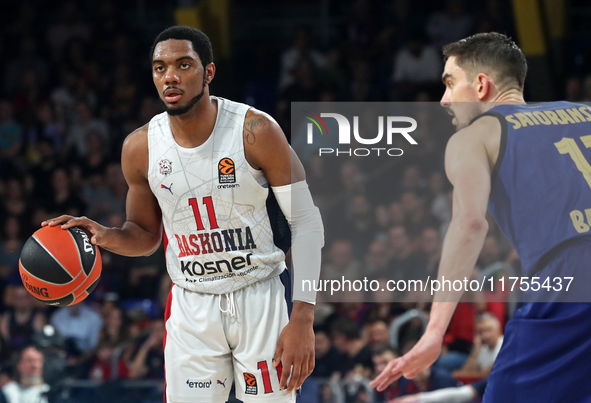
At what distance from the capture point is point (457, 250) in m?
2.45

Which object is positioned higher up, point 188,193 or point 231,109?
point 231,109

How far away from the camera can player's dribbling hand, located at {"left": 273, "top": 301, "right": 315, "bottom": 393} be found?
10.2 ft

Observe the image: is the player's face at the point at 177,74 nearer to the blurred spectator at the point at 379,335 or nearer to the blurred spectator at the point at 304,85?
the blurred spectator at the point at 379,335

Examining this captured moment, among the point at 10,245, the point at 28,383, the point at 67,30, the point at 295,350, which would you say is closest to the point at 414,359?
the point at 295,350

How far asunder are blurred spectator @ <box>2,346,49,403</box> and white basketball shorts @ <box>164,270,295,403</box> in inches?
144

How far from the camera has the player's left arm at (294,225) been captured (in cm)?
313

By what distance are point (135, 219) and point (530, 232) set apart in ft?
6.11

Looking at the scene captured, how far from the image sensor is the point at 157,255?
830cm

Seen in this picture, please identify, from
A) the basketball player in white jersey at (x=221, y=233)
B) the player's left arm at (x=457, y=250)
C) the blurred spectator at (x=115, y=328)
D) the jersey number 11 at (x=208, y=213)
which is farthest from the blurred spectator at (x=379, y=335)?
the player's left arm at (x=457, y=250)

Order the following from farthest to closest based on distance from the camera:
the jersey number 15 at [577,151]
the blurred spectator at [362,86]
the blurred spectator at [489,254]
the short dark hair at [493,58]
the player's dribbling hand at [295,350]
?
the blurred spectator at [362,86] → the blurred spectator at [489,254] → the player's dribbling hand at [295,350] → the short dark hair at [493,58] → the jersey number 15 at [577,151]

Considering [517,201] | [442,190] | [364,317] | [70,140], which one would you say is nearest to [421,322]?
[364,317]

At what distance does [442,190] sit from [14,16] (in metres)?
8.02

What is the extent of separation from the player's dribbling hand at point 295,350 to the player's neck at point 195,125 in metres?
0.87

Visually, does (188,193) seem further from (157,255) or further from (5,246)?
(5,246)
